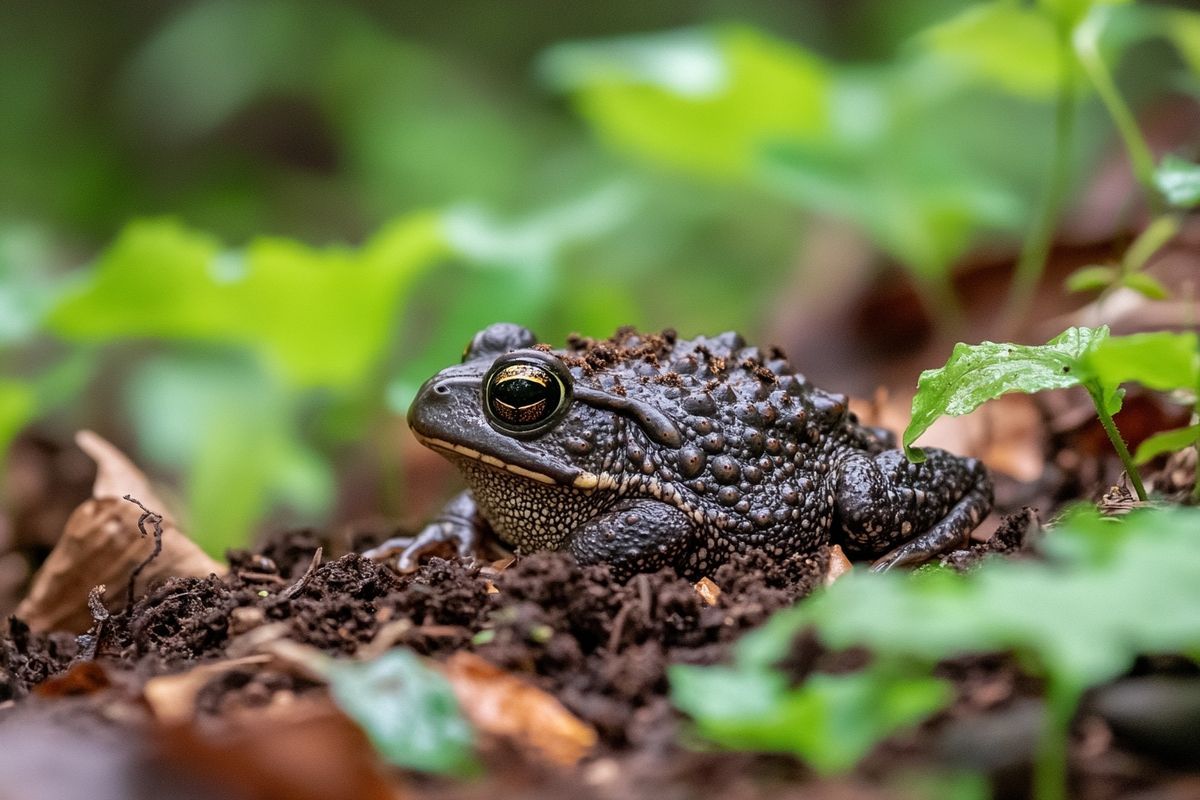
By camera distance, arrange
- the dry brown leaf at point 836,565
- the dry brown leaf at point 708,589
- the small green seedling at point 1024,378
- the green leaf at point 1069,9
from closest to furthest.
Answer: the small green seedling at point 1024,378 < the dry brown leaf at point 708,589 < the dry brown leaf at point 836,565 < the green leaf at point 1069,9

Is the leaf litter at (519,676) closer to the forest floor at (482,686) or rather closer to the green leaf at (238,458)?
the forest floor at (482,686)

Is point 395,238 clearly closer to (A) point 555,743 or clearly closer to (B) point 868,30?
(A) point 555,743

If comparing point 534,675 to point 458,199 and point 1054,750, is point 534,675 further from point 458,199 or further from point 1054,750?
point 458,199

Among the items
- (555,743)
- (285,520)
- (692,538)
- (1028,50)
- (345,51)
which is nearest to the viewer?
(555,743)

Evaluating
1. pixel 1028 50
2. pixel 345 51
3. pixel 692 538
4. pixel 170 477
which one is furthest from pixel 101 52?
pixel 692 538

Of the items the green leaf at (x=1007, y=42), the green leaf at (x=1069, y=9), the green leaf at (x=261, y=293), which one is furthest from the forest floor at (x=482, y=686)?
the green leaf at (x=1007, y=42)

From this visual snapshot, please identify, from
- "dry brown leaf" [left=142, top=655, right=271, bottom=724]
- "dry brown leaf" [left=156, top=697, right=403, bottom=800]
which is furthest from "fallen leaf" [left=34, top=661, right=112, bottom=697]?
"dry brown leaf" [left=156, top=697, right=403, bottom=800]
